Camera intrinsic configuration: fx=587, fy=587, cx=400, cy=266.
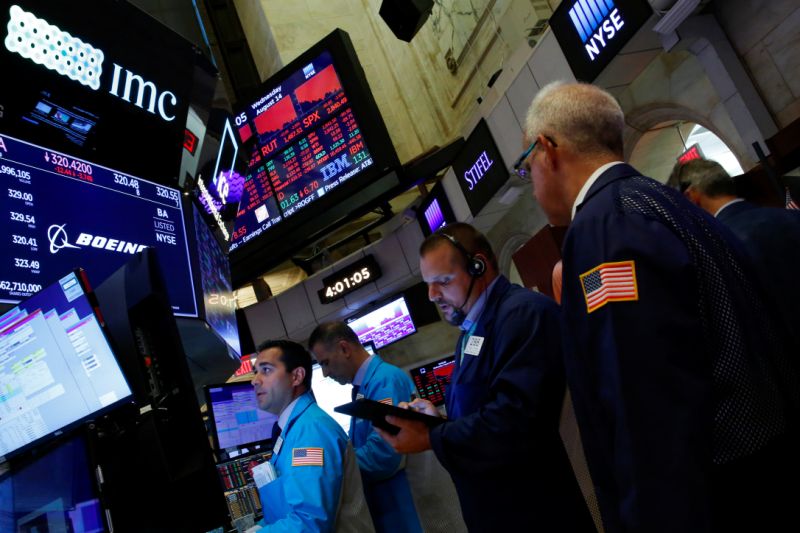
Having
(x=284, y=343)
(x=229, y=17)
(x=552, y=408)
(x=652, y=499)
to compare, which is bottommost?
(x=652, y=499)

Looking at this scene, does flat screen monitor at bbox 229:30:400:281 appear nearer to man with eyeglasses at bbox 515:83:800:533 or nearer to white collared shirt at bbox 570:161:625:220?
white collared shirt at bbox 570:161:625:220

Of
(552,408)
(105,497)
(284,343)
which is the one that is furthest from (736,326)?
(284,343)

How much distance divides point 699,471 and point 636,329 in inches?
10.2

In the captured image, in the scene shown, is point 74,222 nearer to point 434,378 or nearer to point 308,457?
point 308,457

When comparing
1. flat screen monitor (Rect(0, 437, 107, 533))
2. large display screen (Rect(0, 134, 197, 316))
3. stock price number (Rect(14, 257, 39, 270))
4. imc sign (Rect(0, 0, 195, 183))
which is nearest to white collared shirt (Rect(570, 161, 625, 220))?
flat screen monitor (Rect(0, 437, 107, 533))

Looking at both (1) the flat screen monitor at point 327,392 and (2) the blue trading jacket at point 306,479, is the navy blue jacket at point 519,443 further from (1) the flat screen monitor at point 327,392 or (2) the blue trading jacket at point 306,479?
(1) the flat screen monitor at point 327,392

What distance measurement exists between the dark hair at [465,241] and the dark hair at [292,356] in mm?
1018

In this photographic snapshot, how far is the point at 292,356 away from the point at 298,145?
5372 mm

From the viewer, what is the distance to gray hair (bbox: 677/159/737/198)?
2.97m

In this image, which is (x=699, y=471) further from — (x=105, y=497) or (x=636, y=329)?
(x=105, y=497)

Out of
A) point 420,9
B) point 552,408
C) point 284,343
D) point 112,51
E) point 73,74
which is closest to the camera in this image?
point 552,408

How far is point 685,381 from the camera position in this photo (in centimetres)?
104

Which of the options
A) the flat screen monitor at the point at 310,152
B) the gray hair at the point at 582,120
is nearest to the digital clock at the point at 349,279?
the flat screen monitor at the point at 310,152

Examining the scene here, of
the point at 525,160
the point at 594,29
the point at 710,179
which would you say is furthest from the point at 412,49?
the point at 525,160
